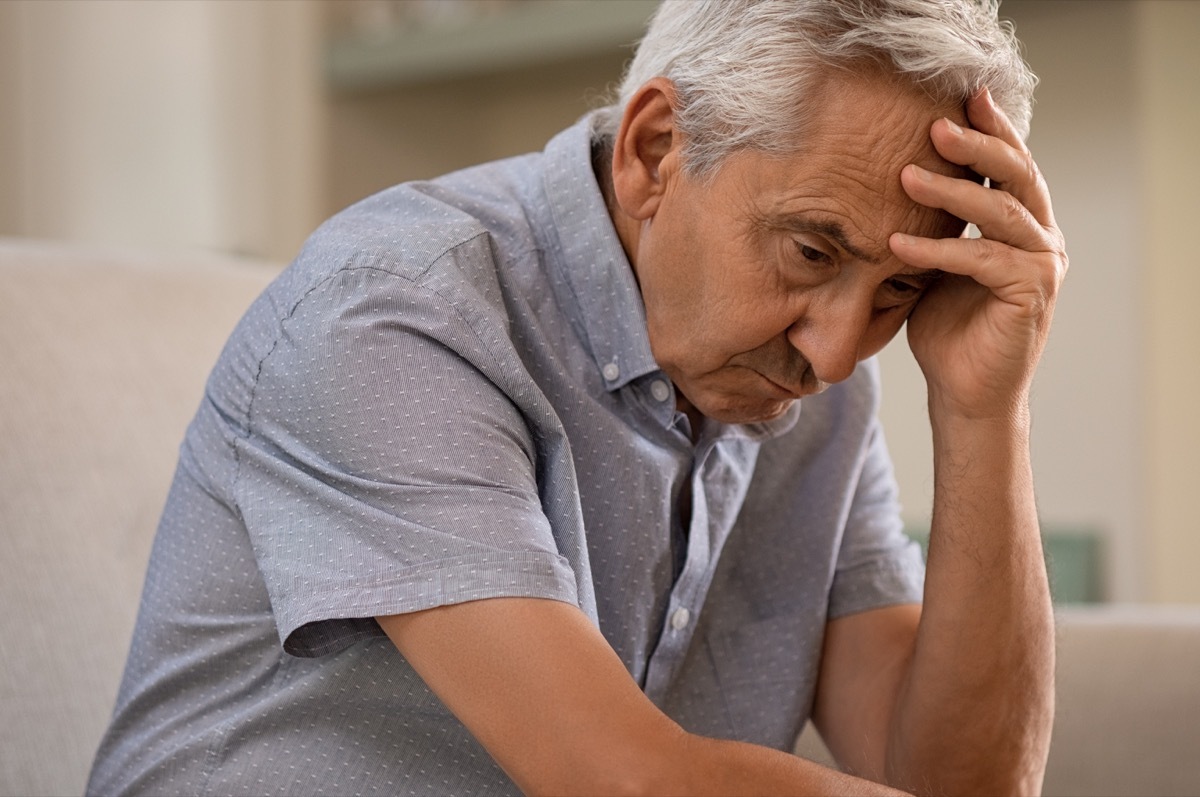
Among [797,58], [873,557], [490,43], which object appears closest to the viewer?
[797,58]

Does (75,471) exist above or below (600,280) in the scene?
below

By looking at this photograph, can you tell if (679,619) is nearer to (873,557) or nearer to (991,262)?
(873,557)

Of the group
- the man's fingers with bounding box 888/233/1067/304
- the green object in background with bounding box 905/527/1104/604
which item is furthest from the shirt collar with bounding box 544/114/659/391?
the green object in background with bounding box 905/527/1104/604

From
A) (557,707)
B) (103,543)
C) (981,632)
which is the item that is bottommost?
(103,543)

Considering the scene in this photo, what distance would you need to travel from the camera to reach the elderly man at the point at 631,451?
87 cm

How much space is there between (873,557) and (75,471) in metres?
0.78

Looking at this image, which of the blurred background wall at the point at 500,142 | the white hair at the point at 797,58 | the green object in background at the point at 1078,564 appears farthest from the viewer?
the green object in background at the point at 1078,564

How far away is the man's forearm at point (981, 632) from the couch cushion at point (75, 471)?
0.76 metres

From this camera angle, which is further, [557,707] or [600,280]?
[600,280]

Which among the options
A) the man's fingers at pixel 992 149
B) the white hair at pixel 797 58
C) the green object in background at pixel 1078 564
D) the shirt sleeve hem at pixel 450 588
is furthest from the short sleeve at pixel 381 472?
the green object in background at pixel 1078 564

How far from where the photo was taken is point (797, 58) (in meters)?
0.95

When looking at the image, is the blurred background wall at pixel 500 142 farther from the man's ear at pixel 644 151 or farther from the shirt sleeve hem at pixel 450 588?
the shirt sleeve hem at pixel 450 588

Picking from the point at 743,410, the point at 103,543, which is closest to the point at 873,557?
the point at 743,410

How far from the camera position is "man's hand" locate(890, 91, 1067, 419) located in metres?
0.97
